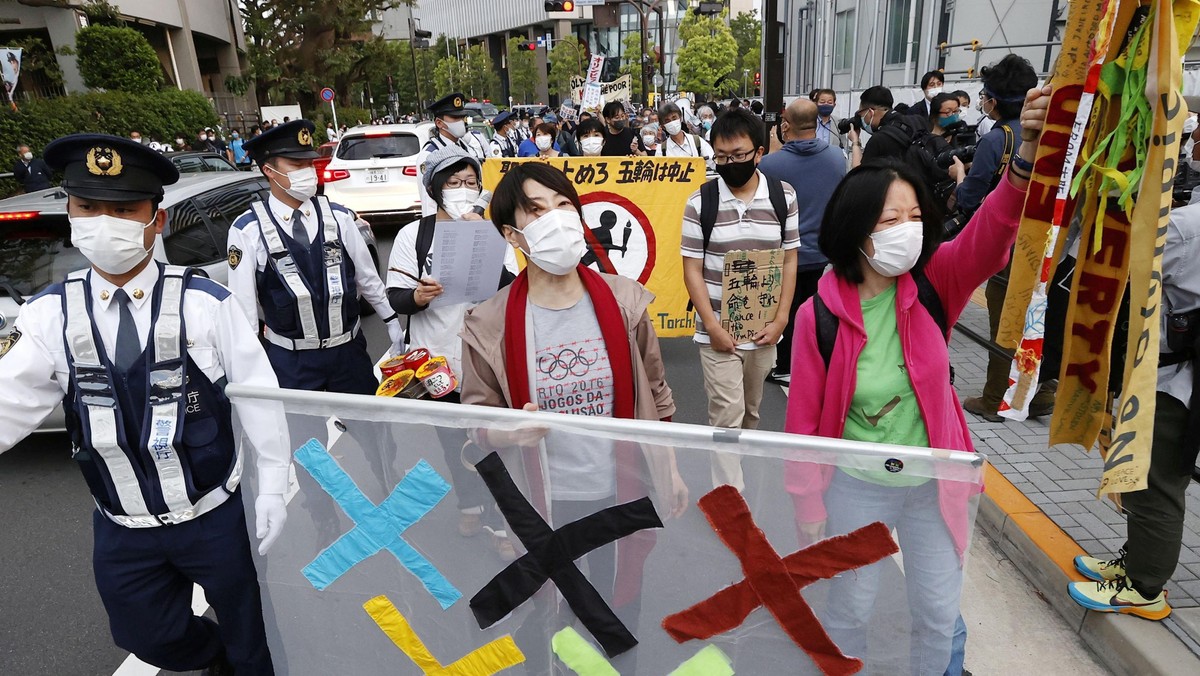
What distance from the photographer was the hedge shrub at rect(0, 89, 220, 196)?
16859 mm

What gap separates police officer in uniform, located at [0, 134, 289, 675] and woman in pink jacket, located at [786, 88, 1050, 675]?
155 cm

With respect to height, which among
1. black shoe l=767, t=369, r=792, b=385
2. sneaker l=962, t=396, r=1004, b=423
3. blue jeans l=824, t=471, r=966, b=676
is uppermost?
blue jeans l=824, t=471, r=966, b=676

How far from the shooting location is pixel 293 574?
223cm

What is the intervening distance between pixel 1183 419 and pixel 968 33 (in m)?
16.7

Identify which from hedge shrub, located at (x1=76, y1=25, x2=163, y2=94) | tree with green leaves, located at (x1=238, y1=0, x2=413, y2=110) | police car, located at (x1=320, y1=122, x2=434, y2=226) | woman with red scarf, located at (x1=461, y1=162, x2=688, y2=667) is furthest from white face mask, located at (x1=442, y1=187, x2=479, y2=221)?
tree with green leaves, located at (x1=238, y1=0, x2=413, y2=110)

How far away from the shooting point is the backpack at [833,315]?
2162mm

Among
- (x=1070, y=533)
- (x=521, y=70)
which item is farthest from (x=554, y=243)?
(x=521, y=70)

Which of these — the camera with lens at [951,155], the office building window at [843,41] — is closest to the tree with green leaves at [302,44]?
the office building window at [843,41]

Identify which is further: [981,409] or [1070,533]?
[981,409]

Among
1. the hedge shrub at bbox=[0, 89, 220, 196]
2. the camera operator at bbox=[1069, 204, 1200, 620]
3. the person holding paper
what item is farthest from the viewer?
the hedge shrub at bbox=[0, 89, 220, 196]

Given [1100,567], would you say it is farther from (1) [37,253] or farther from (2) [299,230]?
(1) [37,253]

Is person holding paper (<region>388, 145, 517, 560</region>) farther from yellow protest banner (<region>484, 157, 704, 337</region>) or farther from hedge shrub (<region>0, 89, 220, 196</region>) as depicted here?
hedge shrub (<region>0, 89, 220, 196</region>)

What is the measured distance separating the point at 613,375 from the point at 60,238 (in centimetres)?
427

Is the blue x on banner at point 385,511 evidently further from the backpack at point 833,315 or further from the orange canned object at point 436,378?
the backpack at point 833,315
